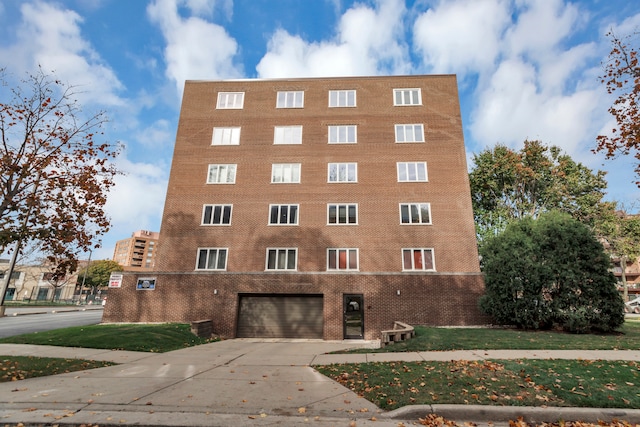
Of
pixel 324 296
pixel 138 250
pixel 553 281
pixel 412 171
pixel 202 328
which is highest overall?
pixel 138 250

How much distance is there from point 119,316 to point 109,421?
17.7 m

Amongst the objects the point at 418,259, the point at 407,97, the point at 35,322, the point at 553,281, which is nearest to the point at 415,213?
the point at 418,259

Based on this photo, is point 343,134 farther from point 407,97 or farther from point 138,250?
point 138,250

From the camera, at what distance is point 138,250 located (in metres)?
156

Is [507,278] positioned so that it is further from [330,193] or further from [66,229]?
[66,229]

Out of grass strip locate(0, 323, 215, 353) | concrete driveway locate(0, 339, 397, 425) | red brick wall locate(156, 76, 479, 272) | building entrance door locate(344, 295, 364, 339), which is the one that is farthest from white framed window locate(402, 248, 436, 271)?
grass strip locate(0, 323, 215, 353)

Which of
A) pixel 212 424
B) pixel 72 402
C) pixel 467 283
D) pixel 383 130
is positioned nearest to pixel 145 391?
pixel 72 402

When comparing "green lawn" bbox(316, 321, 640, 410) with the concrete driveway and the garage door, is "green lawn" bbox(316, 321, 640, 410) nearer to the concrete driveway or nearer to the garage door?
the concrete driveway

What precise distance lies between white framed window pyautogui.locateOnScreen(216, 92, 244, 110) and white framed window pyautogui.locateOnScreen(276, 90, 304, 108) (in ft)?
10.0

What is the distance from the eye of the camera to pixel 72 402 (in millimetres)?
6180

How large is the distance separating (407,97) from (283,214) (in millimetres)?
13335

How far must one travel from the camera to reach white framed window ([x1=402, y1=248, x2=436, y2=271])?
20484 millimetres

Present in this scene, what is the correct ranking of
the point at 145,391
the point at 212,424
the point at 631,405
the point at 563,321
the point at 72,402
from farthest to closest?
the point at 563,321
the point at 145,391
the point at 72,402
the point at 631,405
the point at 212,424

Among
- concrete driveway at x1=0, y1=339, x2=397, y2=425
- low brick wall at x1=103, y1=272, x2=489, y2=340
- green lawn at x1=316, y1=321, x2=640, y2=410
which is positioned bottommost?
concrete driveway at x1=0, y1=339, x2=397, y2=425
